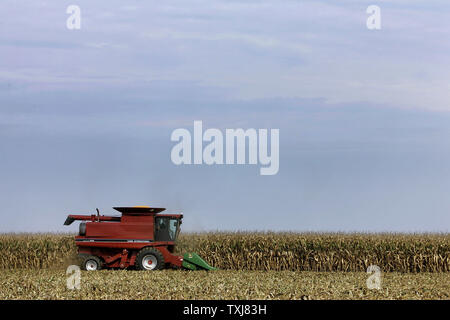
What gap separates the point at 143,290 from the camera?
1734cm

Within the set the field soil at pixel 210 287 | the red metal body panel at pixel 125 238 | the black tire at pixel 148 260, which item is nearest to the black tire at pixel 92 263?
the red metal body panel at pixel 125 238

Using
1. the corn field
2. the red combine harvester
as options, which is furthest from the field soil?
the corn field

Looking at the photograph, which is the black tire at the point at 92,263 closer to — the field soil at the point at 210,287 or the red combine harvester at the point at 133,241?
the red combine harvester at the point at 133,241

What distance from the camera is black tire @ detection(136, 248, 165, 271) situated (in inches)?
953

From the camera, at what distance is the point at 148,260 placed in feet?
79.8

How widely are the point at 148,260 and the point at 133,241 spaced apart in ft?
2.87

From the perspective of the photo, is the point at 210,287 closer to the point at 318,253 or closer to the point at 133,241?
the point at 133,241

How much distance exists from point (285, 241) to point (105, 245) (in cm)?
762

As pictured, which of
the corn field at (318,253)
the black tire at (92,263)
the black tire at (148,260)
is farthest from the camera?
the corn field at (318,253)

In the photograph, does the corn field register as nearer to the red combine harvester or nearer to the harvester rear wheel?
the red combine harvester

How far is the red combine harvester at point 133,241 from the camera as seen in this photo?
24422 millimetres

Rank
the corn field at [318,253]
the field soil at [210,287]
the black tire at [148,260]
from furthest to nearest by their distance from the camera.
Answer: the corn field at [318,253] < the black tire at [148,260] < the field soil at [210,287]
